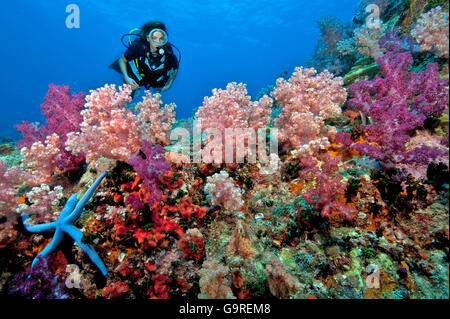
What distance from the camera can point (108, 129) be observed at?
3.82 m

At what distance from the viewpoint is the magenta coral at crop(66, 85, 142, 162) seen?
3.64m

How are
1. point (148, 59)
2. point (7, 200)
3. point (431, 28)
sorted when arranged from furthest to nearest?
point (148, 59), point (431, 28), point (7, 200)

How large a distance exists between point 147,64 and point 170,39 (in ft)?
309

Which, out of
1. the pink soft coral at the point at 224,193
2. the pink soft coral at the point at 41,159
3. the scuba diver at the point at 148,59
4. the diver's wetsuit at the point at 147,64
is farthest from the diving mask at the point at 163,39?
the pink soft coral at the point at 224,193

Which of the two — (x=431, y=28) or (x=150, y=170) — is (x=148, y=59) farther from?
(x=431, y=28)

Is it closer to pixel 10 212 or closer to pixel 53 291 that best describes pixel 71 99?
pixel 10 212

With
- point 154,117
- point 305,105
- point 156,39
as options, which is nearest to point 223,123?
point 154,117

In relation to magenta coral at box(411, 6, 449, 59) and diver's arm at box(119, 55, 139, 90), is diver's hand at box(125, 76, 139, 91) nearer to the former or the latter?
diver's arm at box(119, 55, 139, 90)

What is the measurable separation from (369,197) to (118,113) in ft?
14.8

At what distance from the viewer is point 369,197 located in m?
3.08

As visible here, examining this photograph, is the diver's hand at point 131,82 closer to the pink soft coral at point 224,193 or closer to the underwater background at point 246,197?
the underwater background at point 246,197

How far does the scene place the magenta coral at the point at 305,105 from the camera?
161 inches
